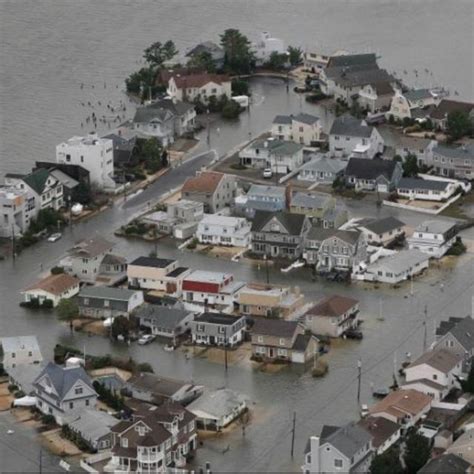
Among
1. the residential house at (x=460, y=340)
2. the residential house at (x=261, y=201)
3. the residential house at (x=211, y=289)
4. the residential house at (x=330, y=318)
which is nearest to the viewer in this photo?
the residential house at (x=460, y=340)

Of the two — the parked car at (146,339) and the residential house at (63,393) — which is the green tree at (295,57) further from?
the residential house at (63,393)

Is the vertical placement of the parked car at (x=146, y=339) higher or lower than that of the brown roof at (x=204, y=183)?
lower

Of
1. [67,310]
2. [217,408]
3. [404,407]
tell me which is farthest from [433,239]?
[217,408]

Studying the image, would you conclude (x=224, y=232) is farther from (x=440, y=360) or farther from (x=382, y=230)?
(x=440, y=360)

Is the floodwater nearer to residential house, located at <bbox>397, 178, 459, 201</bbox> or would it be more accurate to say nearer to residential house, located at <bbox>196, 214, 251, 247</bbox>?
residential house, located at <bbox>196, 214, 251, 247</bbox>

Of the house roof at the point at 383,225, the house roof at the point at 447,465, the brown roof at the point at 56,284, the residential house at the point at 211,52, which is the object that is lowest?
the brown roof at the point at 56,284

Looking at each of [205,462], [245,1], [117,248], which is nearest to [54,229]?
[117,248]

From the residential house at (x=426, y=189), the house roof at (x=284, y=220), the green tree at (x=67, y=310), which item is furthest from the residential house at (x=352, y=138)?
the green tree at (x=67, y=310)

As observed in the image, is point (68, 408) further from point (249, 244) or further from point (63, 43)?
point (63, 43)
